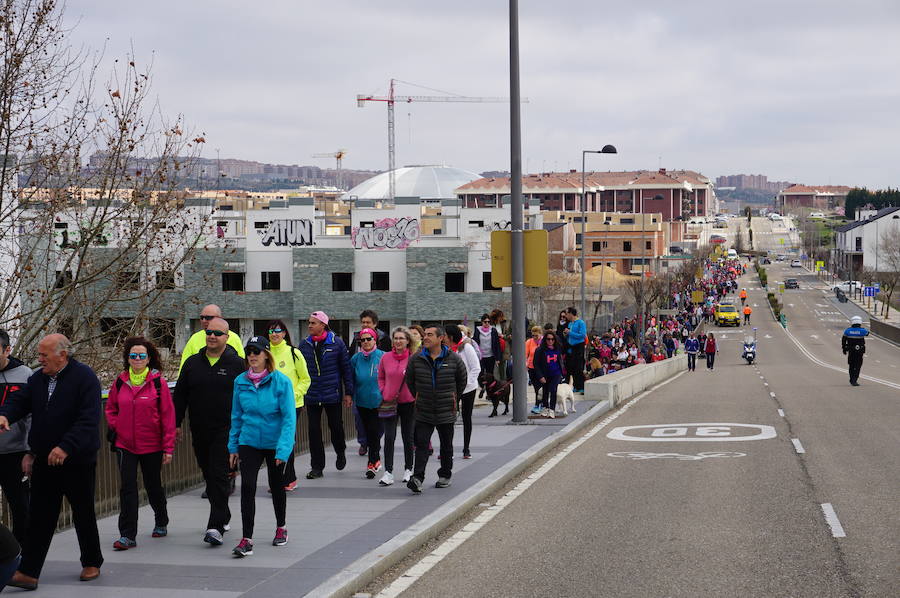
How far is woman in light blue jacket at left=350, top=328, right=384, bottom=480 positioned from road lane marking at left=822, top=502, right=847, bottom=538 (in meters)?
4.90

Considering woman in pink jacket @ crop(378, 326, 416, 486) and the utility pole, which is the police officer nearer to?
the utility pole

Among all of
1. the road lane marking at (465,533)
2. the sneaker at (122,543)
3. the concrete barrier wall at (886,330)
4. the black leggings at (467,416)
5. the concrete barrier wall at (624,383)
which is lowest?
the concrete barrier wall at (886,330)

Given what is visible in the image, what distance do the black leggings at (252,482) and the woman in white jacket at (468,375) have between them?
4.42 m

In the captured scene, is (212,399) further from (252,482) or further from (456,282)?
(456,282)

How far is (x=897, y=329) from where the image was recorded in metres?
74.7

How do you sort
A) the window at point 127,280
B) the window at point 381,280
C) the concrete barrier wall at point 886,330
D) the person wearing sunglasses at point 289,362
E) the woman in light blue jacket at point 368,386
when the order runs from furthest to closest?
the concrete barrier wall at point 886,330 → the window at point 381,280 → the window at point 127,280 → the woman in light blue jacket at point 368,386 → the person wearing sunglasses at point 289,362

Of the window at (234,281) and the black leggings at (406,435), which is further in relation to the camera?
the window at (234,281)

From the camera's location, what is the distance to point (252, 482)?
8.78m

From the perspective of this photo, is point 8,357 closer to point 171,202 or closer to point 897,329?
point 171,202

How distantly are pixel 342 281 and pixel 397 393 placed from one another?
62.4 meters

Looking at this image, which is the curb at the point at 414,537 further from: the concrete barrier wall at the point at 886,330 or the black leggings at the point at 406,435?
the concrete barrier wall at the point at 886,330

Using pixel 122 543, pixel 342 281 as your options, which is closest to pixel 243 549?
pixel 122 543

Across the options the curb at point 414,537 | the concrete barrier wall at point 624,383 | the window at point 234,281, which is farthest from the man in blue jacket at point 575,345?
the window at point 234,281

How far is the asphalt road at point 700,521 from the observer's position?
7887 mm
